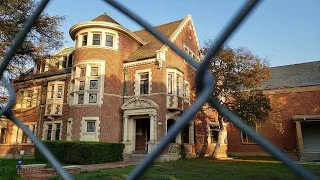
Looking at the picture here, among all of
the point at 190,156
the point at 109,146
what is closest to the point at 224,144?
the point at 190,156

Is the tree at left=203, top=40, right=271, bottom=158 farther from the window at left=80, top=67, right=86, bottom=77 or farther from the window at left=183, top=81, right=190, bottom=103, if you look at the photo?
the window at left=80, top=67, right=86, bottom=77

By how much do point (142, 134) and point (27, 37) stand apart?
11.3 m

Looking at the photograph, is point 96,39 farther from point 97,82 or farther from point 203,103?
point 203,103

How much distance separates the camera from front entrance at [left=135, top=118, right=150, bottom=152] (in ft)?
66.3

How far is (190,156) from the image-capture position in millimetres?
20469

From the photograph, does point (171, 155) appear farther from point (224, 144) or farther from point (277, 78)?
point (277, 78)

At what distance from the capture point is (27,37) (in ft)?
42.7

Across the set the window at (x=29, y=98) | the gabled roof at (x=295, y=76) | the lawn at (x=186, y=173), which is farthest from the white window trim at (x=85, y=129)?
the gabled roof at (x=295, y=76)

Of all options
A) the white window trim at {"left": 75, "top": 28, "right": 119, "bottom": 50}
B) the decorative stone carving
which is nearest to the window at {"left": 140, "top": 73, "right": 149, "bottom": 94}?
the decorative stone carving

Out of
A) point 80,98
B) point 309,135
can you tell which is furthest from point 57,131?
point 309,135

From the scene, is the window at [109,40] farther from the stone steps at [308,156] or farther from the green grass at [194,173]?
the stone steps at [308,156]

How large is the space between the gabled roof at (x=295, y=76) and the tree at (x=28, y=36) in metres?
A: 20.7

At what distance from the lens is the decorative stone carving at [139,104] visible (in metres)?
18.6

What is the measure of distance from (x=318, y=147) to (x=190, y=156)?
12.2 m
